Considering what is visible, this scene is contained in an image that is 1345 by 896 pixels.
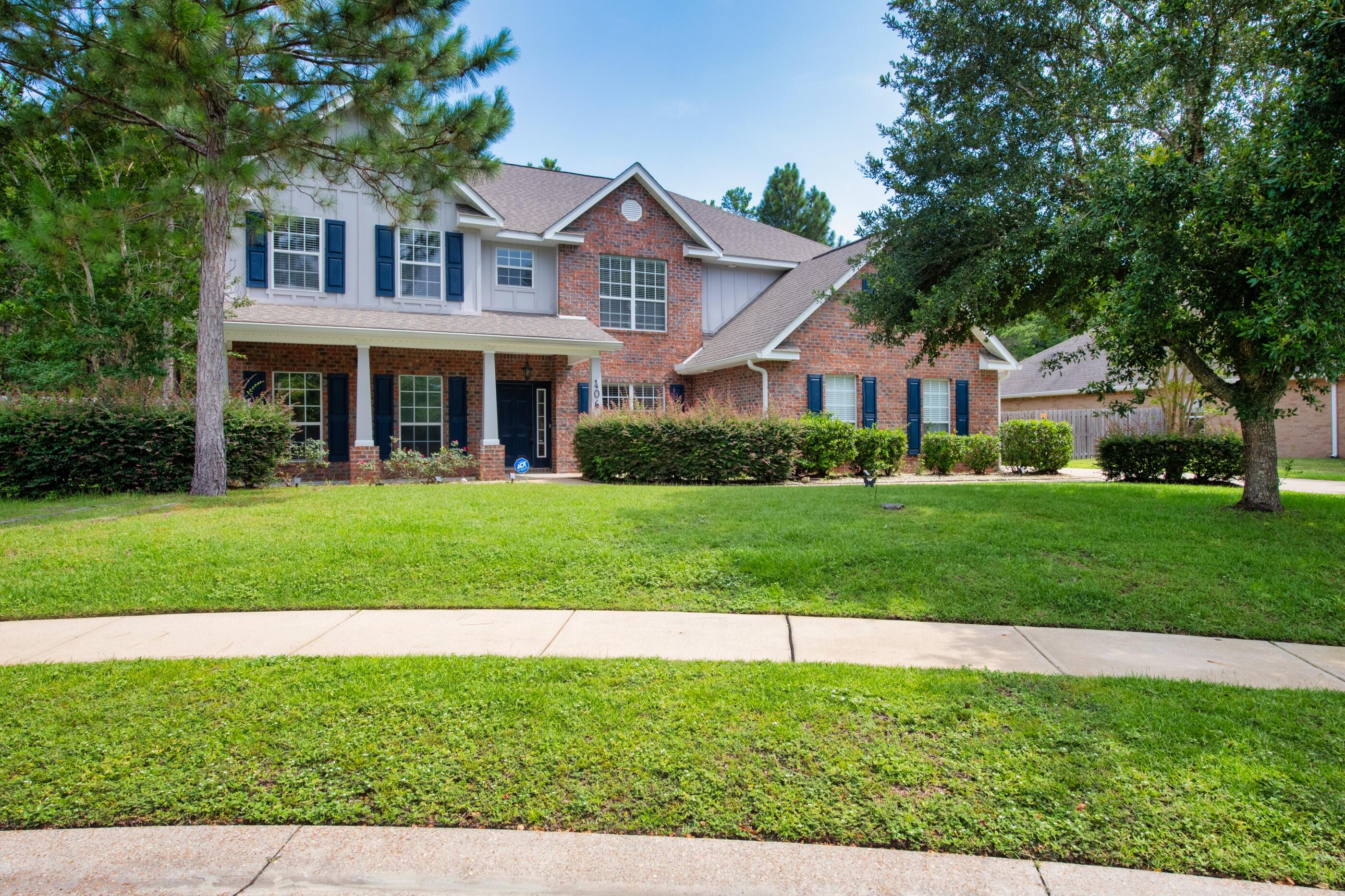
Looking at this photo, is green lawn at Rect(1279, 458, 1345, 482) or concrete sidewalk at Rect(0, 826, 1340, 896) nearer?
concrete sidewalk at Rect(0, 826, 1340, 896)

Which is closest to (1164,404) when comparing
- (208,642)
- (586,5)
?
(586,5)

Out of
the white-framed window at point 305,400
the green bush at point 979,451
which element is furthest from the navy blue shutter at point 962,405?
the white-framed window at point 305,400

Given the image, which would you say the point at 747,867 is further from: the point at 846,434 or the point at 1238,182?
the point at 846,434

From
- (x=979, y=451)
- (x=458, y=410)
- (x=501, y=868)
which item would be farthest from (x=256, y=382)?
(x=979, y=451)

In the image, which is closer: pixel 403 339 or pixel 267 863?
pixel 267 863

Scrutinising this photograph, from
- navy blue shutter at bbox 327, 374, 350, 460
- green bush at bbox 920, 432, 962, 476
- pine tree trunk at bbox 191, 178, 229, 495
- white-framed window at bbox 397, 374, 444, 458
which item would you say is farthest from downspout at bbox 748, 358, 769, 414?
pine tree trunk at bbox 191, 178, 229, 495

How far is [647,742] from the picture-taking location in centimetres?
355

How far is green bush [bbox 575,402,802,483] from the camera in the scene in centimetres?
1385

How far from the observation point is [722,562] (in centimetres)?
712

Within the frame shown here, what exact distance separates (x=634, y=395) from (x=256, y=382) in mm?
8665

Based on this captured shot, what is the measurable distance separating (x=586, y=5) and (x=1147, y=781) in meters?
13.6

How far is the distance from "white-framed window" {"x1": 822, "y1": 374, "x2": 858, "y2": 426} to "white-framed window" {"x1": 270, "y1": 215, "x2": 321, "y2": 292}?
12.1 m

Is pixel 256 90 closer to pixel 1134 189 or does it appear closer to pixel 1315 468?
pixel 1134 189

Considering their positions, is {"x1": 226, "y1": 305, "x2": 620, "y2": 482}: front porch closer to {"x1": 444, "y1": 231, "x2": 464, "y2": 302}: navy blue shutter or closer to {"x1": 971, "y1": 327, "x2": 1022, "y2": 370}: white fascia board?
{"x1": 444, "y1": 231, "x2": 464, "y2": 302}: navy blue shutter
